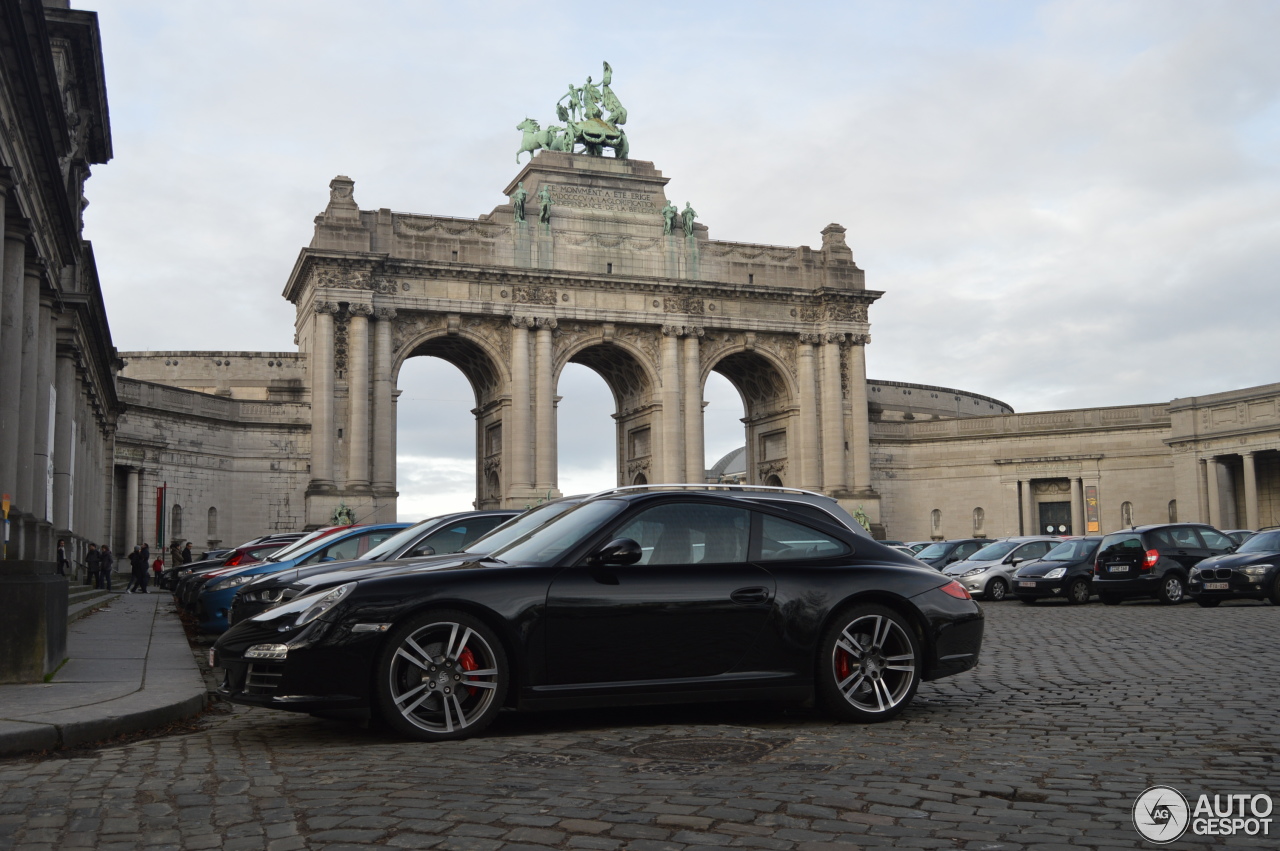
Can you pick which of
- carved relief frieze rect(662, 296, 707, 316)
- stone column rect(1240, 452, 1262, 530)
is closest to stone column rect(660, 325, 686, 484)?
carved relief frieze rect(662, 296, 707, 316)

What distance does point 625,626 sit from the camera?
7617mm

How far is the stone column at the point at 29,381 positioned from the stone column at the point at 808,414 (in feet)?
147

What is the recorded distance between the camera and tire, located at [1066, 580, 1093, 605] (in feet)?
85.4

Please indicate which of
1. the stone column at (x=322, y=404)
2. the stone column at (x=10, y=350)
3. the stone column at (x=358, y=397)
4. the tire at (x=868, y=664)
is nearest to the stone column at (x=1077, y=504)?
the stone column at (x=358, y=397)

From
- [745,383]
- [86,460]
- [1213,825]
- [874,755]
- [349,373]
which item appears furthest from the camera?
[745,383]

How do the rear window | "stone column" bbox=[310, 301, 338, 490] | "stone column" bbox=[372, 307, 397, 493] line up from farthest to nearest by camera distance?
1. "stone column" bbox=[372, 307, 397, 493]
2. "stone column" bbox=[310, 301, 338, 490]
3. the rear window

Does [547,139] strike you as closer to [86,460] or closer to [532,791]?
[86,460]

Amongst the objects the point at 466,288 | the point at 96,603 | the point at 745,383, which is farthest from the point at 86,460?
the point at 745,383

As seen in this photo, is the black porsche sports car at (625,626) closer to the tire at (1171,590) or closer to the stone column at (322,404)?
the tire at (1171,590)

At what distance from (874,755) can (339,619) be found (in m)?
3.21

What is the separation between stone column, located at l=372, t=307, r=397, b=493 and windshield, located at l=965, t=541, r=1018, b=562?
2849cm

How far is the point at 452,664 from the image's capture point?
24.0 ft

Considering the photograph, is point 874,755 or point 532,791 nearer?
point 532,791

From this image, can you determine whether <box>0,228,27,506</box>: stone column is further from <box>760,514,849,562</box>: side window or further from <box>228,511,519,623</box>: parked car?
<box>760,514,849,562</box>: side window
